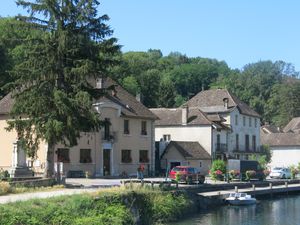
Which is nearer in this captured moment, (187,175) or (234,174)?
(187,175)

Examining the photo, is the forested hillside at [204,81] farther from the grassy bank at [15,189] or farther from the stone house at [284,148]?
the grassy bank at [15,189]

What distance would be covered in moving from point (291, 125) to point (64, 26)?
8625cm

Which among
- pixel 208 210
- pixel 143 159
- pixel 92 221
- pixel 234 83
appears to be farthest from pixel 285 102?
pixel 92 221

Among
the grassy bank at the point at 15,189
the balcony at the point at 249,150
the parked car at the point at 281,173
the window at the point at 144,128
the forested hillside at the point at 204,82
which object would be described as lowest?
the parked car at the point at 281,173

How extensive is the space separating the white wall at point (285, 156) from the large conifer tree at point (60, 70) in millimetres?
59909

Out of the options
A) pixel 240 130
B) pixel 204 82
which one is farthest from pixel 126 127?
pixel 204 82

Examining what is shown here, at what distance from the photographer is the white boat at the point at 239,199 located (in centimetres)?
4316

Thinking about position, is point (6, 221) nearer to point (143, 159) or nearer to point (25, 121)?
point (25, 121)

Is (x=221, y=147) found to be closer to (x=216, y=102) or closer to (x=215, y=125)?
(x=215, y=125)

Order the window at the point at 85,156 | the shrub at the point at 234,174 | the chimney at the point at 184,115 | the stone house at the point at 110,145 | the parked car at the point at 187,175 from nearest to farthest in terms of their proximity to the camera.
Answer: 1. the parked car at the point at 187,175
2. the stone house at the point at 110,145
3. the window at the point at 85,156
4. the shrub at the point at 234,174
5. the chimney at the point at 184,115

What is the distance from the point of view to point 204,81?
5915 inches

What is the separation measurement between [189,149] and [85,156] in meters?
15.8

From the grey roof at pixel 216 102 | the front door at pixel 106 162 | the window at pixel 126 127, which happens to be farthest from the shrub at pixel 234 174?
the grey roof at pixel 216 102

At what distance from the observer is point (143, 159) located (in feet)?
197
